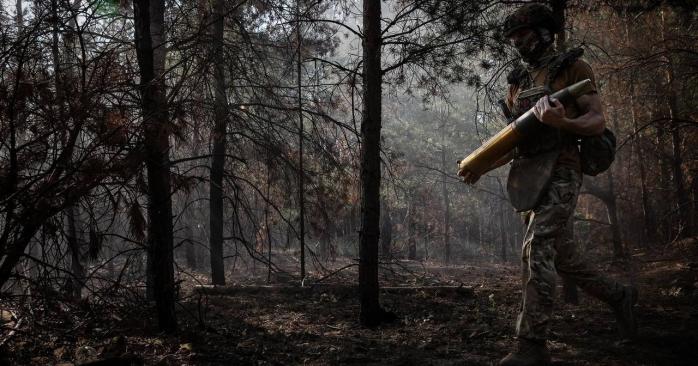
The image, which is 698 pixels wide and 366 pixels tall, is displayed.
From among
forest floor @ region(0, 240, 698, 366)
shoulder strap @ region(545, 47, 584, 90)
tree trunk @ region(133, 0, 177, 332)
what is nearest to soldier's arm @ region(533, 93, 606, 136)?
shoulder strap @ region(545, 47, 584, 90)

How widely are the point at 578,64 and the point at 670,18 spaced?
486 inches

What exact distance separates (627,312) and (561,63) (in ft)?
6.03

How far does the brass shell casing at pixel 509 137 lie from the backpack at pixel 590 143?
0.25 m

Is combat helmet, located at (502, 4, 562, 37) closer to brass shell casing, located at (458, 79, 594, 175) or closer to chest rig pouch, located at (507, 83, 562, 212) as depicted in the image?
chest rig pouch, located at (507, 83, 562, 212)

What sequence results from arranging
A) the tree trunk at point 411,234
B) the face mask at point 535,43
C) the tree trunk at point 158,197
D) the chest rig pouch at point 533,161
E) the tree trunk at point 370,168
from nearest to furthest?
the chest rig pouch at point 533,161 → the face mask at point 535,43 → the tree trunk at point 158,197 → the tree trunk at point 370,168 → the tree trunk at point 411,234

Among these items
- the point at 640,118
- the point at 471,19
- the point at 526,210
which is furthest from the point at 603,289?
the point at 640,118

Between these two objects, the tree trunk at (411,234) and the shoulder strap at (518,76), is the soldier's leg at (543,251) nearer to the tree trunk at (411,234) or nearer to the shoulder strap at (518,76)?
the shoulder strap at (518,76)

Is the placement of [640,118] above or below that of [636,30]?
below

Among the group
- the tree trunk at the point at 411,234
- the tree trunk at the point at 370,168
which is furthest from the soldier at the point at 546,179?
the tree trunk at the point at 411,234

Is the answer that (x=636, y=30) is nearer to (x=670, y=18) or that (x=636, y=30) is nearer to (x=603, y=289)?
(x=670, y=18)

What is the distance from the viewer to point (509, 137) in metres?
3.32

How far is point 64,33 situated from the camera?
3.88 meters

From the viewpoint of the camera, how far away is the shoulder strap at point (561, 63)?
11.0 ft

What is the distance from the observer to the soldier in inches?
123
